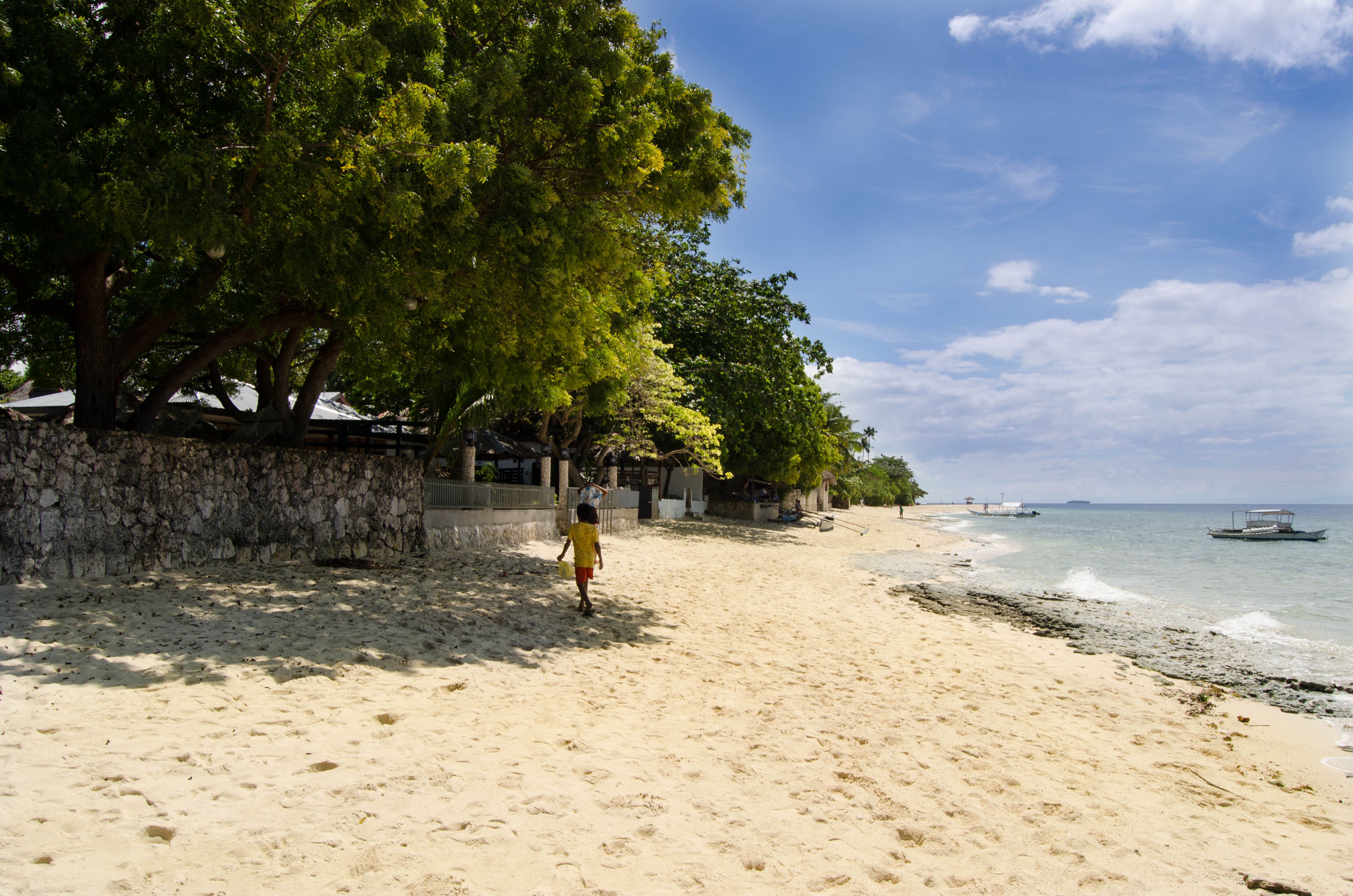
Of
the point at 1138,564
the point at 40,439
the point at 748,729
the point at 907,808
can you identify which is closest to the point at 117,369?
the point at 40,439

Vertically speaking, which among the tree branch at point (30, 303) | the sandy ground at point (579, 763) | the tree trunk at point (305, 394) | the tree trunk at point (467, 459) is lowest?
the sandy ground at point (579, 763)

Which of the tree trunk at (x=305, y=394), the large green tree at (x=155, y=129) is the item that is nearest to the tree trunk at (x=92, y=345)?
the large green tree at (x=155, y=129)

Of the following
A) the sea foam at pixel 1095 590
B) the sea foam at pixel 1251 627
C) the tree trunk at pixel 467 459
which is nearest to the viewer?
the sea foam at pixel 1251 627

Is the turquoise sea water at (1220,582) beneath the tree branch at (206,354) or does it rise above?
beneath

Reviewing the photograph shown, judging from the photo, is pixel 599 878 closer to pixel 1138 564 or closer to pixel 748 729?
pixel 748 729

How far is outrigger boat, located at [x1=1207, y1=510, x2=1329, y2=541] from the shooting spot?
148 feet

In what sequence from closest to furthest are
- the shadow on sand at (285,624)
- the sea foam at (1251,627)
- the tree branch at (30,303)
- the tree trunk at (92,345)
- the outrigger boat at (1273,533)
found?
the shadow on sand at (285,624) → the tree trunk at (92,345) → the tree branch at (30,303) → the sea foam at (1251,627) → the outrigger boat at (1273,533)

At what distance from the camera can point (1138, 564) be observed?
89.3ft

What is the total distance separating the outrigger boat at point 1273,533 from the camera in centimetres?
4522

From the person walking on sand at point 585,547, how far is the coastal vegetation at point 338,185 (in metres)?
2.76

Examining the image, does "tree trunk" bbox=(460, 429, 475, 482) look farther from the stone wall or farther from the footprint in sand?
the footprint in sand

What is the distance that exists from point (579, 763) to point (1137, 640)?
10.5m

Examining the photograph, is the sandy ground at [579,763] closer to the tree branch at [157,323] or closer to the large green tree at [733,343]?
the tree branch at [157,323]

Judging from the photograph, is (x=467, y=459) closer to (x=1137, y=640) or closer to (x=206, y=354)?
(x=206, y=354)
